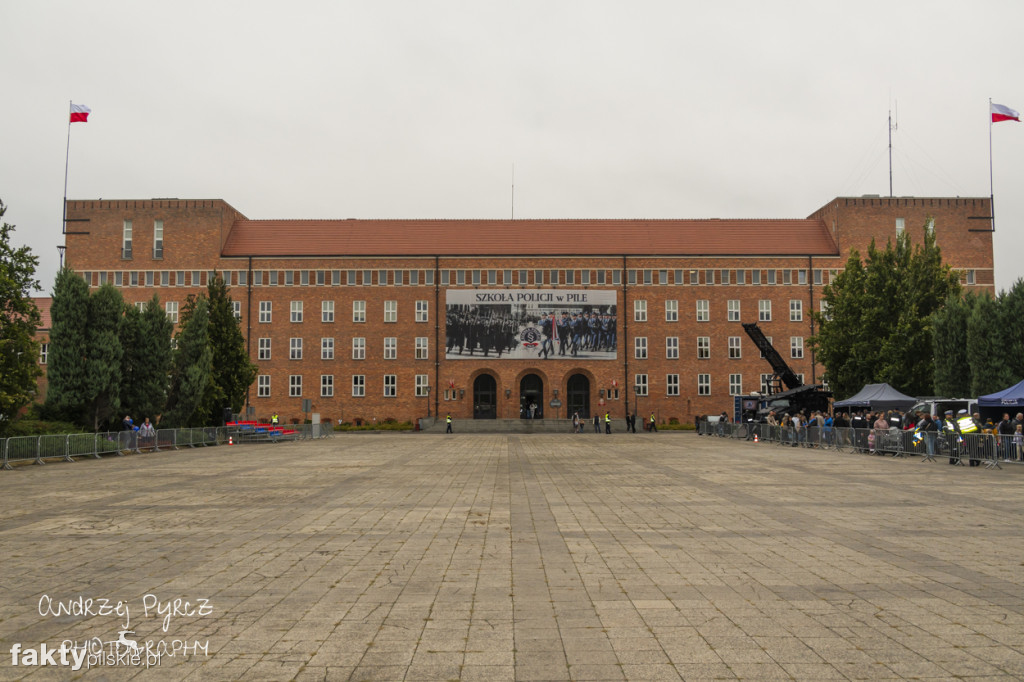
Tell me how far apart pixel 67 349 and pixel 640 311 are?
151ft

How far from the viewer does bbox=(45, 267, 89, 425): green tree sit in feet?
103

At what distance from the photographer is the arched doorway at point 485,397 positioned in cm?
6856

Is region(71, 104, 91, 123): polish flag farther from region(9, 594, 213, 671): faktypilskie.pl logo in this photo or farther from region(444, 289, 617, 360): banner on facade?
region(9, 594, 213, 671): faktypilskie.pl logo

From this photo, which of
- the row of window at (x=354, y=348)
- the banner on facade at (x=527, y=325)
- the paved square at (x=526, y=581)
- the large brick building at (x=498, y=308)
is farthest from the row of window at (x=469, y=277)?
the paved square at (x=526, y=581)

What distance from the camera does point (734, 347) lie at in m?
67.9

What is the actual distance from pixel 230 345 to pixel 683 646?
43195 millimetres

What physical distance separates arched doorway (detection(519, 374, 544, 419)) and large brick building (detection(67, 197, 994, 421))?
166 mm

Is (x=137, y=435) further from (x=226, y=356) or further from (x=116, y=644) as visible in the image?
(x=116, y=644)

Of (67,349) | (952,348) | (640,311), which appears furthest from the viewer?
(640,311)

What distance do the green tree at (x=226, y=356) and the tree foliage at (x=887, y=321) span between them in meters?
33.2

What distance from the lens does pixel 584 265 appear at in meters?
68.3

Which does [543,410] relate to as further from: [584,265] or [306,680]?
[306,680]

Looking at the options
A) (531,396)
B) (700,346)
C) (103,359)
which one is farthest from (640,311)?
(103,359)

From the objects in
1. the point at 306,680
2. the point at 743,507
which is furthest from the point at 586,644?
the point at 743,507
